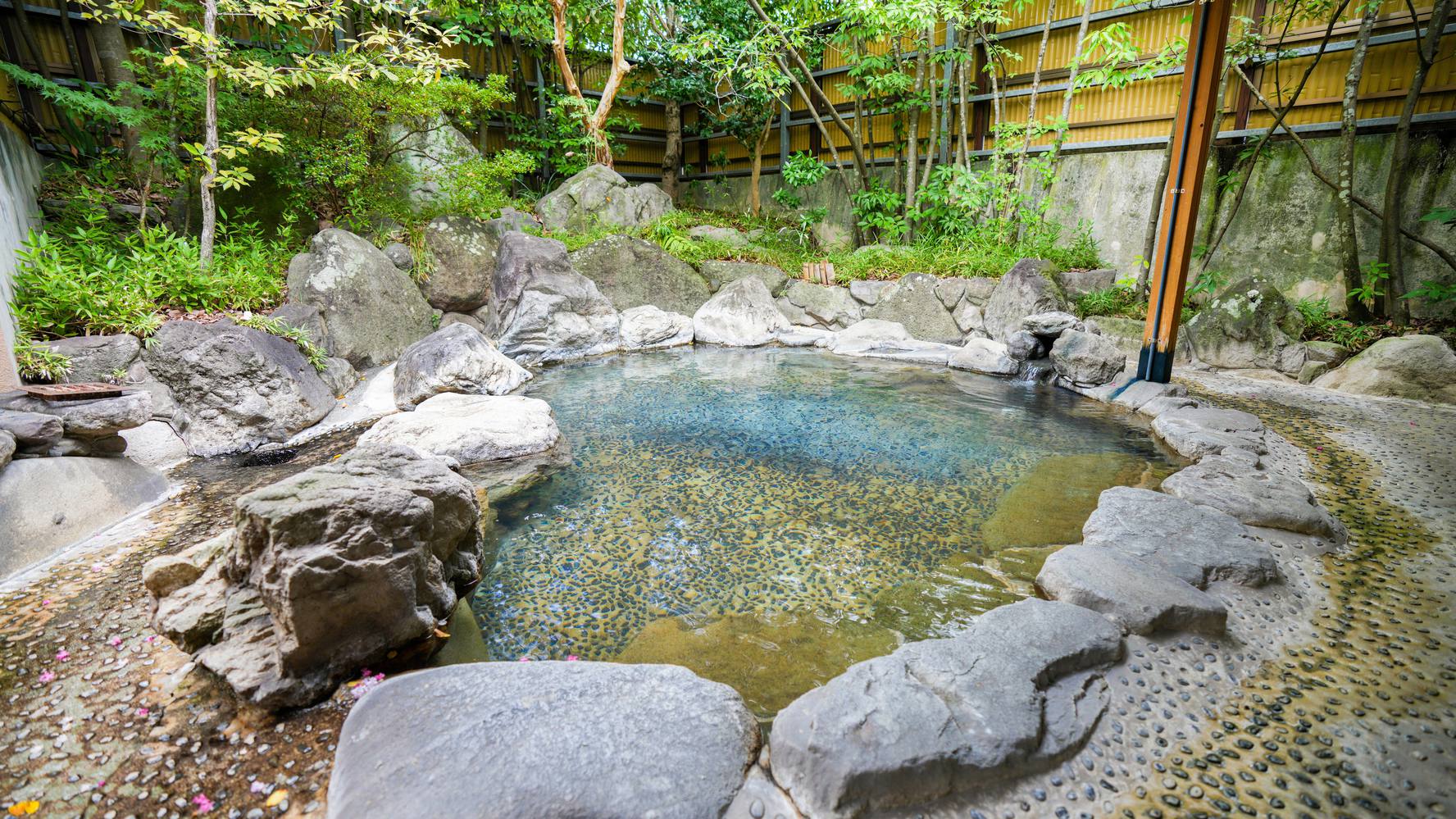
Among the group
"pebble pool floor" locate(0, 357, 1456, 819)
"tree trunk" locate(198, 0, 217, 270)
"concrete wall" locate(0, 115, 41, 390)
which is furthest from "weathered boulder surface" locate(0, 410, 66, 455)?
"tree trunk" locate(198, 0, 217, 270)

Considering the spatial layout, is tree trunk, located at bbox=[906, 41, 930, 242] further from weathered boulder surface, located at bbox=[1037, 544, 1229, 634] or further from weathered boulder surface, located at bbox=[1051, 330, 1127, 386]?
weathered boulder surface, located at bbox=[1037, 544, 1229, 634]

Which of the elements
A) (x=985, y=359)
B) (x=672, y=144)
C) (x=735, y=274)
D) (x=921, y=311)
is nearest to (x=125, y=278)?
(x=735, y=274)

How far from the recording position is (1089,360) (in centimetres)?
584

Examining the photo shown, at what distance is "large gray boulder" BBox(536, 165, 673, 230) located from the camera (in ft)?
31.2

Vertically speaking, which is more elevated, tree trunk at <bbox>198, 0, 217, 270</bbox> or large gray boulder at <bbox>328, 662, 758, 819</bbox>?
tree trunk at <bbox>198, 0, 217, 270</bbox>

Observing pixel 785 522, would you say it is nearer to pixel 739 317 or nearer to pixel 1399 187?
pixel 739 317

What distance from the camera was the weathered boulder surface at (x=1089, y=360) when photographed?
5.82 meters

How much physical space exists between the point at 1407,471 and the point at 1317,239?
462 cm

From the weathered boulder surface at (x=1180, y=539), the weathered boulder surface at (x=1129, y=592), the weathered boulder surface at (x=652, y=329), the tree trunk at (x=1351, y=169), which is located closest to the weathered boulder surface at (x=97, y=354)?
the weathered boulder surface at (x=652, y=329)

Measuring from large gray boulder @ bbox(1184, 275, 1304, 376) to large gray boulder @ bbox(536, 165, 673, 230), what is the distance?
25.0 feet

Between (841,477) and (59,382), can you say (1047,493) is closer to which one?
(841,477)

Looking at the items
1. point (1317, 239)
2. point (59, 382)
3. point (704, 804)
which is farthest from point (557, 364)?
point (1317, 239)

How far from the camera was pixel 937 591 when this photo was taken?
2.58 meters

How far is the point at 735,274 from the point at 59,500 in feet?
24.3
